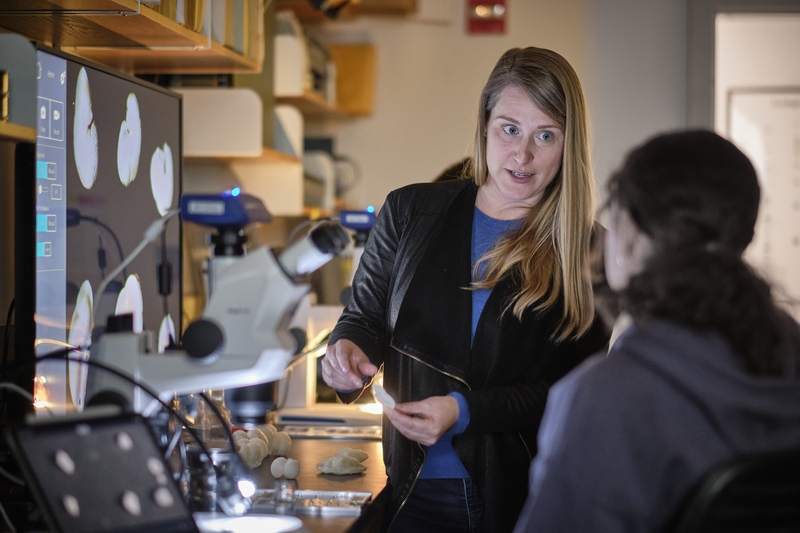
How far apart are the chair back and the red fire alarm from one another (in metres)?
3.58

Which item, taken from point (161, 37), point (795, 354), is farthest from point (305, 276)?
point (161, 37)

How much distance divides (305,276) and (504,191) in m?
0.61

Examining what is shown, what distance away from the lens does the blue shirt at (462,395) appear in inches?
52.9

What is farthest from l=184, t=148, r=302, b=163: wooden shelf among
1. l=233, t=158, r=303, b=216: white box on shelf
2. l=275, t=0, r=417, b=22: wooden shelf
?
l=275, t=0, r=417, b=22: wooden shelf

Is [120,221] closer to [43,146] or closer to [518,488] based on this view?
[43,146]

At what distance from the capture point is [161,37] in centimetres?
172

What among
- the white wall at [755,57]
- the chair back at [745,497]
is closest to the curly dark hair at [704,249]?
the chair back at [745,497]

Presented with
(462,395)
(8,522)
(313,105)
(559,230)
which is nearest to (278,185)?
(313,105)

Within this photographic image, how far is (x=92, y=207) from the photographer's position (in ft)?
4.77

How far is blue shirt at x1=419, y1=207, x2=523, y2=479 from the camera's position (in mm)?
1344

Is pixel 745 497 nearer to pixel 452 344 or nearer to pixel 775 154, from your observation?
pixel 452 344

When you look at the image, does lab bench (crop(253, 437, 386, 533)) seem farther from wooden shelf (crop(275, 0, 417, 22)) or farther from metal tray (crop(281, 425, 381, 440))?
wooden shelf (crop(275, 0, 417, 22))

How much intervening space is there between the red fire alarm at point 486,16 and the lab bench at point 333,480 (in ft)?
9.28

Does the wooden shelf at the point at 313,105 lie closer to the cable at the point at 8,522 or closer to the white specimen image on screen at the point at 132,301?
the white specimen image on screen at the point at 132,301
